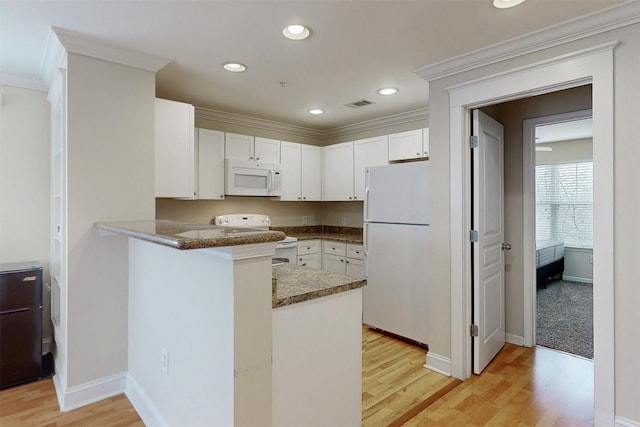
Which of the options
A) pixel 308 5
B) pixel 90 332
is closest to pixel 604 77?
pixel 308 5

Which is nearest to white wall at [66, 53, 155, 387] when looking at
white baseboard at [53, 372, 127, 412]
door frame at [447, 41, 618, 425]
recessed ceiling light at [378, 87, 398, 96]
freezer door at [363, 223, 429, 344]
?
white baseboard at [53, 372, 127, 412]

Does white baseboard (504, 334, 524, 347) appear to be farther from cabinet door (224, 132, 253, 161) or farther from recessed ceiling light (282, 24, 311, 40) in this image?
cabinet door (224, 132, 253, 161)

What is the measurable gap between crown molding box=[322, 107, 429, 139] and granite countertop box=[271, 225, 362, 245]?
139 cm

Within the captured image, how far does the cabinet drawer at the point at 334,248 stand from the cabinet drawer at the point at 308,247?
0.10 metres

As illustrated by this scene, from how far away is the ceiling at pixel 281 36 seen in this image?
1.90m

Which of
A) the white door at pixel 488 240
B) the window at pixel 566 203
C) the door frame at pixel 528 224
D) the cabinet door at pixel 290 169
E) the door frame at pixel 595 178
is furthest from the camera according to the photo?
the window at pixel 566 203

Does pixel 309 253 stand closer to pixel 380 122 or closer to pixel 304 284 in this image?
pixel 380 122

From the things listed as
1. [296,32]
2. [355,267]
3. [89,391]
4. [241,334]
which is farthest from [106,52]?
[355,267]

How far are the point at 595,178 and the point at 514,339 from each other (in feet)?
6.44

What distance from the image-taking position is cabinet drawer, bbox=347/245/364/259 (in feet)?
13.5

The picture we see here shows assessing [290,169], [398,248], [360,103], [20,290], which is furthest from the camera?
[290,169]

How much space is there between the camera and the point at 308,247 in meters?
4.51

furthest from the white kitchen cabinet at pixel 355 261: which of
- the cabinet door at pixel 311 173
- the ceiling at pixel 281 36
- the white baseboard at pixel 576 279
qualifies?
the white baseboard at pixel 576 279

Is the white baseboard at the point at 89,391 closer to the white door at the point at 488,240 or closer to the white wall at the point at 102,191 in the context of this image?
the white wall at the point at 102,191
